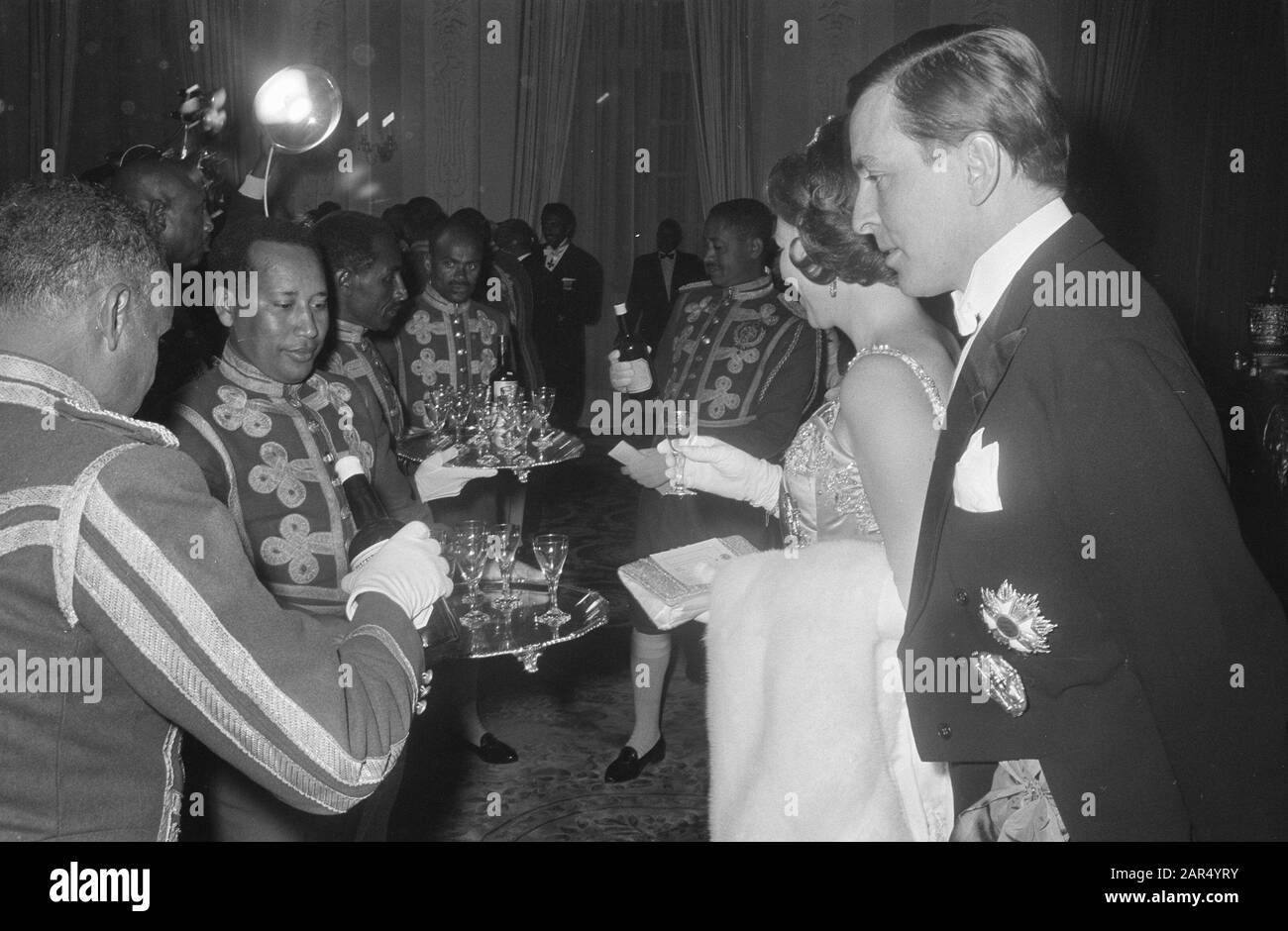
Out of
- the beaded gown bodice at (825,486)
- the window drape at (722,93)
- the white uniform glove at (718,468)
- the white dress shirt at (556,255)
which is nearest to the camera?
the beaded gown bodice at (825,486)

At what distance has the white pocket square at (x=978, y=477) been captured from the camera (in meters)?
1.38

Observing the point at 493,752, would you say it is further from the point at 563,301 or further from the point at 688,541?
the point at 563,301

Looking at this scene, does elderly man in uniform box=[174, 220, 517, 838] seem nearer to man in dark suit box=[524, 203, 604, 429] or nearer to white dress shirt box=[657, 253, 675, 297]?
man in dark suit box=[524, 203, 604, 429]

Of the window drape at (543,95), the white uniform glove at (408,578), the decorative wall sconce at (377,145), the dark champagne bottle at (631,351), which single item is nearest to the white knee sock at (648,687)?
the dark champagne bottle at (631,351)

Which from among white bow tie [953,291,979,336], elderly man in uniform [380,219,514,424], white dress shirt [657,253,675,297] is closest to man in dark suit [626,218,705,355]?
white dress shirt [657,253,675,297]

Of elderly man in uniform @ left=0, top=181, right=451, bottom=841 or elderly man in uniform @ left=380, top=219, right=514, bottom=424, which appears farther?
elderly man in uniform @ left=380, top=219, right=514, bottom=424

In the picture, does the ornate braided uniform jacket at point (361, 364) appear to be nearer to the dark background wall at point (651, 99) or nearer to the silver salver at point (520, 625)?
the silver salver at point (520, 625)

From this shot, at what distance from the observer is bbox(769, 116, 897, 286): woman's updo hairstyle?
6.61 feet

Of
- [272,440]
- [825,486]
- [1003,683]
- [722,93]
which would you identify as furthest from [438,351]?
[722,93]

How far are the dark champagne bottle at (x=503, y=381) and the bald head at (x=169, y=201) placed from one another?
3.60 feet

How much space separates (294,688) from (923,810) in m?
1.24

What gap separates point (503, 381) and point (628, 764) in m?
1.45

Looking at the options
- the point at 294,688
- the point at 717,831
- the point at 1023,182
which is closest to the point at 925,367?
the point at 1023,182

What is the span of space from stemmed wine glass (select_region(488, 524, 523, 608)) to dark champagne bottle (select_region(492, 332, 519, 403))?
4.57 ft
